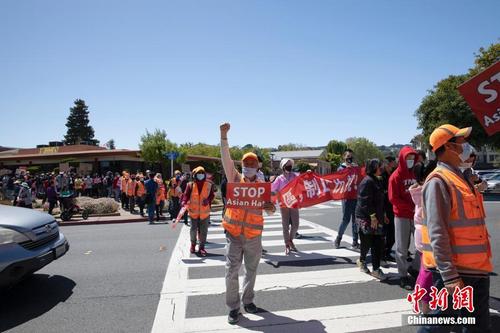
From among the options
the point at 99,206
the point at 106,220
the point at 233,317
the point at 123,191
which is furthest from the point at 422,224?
the point at 123,191

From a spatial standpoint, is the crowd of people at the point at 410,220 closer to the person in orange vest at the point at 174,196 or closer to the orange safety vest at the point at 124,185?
the person in orange vest at the point at 174,196

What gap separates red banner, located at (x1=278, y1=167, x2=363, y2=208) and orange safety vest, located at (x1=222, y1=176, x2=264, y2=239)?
3.86 m

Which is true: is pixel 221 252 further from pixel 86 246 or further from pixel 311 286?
pixel 86 246

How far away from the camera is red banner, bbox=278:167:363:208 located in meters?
8.59

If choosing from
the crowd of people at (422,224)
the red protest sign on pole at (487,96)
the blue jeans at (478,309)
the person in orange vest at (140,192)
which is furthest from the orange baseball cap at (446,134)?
the person in orange vest at (140,192)

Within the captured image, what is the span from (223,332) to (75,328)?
181 cm

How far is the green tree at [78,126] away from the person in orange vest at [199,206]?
3102 inches

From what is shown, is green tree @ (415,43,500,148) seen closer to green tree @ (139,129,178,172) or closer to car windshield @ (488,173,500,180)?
car windshield @ (488,173,500,180)

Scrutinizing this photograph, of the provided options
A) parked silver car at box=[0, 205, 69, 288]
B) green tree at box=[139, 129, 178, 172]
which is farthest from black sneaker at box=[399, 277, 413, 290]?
green tree at box=[139, 129, 178, 172]

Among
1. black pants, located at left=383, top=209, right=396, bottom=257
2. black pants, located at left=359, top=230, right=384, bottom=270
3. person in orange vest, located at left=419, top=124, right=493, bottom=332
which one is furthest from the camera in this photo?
black pants, located at left=383, top=209, right=396, bottom=257

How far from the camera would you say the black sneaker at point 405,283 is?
533 centimetres

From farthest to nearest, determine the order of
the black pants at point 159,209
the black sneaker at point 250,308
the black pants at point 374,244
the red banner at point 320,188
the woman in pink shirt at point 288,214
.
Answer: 1. the black pants at point 159,209
2. the red banner at point 320,188
3. the woman in pink shirt at point 288,214
4. the black pants at point 374,244
5. the black sneaker at point 250,308

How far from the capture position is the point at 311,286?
5.57 meters

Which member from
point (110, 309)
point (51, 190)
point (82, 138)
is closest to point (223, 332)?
point (110, 309)
